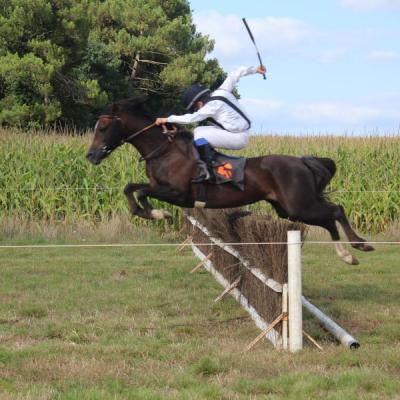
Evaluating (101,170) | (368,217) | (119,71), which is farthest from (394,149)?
(119,71)

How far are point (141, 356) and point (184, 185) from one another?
2.16m

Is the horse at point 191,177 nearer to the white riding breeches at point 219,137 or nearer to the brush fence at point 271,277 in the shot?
the white riding breeches at point 219,137

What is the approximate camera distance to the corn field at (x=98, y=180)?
1794 centimetres

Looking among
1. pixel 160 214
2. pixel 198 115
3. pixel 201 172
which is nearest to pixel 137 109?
pixel 198 115

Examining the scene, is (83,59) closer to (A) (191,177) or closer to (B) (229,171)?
(A) (191,177)

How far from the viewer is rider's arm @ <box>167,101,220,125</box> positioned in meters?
8.77

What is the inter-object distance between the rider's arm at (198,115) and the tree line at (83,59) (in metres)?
26.6

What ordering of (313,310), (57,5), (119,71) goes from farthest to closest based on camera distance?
(119,71) → (57,5) → (313,310)

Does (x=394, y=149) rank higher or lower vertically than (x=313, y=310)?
higher

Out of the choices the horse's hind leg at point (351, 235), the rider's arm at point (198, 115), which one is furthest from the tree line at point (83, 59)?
the horse's hind leg at point (351, 235)

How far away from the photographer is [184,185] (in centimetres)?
890

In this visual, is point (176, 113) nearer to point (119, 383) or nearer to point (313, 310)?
point (313, 310)

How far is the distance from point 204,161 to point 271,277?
1.54 meters

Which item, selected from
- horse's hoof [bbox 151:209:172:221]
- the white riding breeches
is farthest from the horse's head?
horse's hoof [bbox 151:209:172:221]
